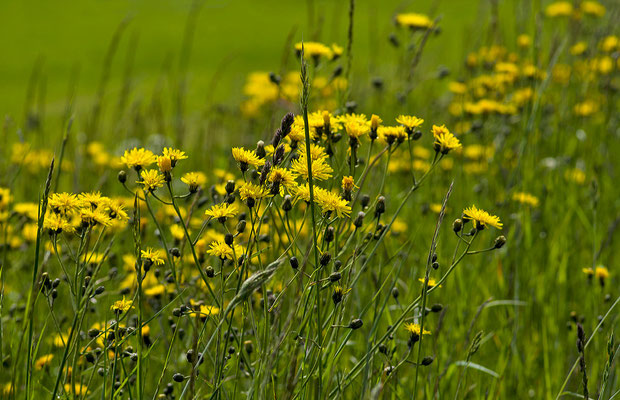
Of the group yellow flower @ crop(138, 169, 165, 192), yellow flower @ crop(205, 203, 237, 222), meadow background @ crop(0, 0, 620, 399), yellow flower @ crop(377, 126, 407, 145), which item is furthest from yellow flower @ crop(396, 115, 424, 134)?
yellow flower @ crop(138, 169, 165, 192)

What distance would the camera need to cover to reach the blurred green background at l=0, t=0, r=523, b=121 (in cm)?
812

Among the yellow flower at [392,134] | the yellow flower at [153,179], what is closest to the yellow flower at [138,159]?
the yellow flower at [153,179]

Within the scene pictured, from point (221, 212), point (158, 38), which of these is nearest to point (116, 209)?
point (221, 212)

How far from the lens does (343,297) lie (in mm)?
Result: 1360

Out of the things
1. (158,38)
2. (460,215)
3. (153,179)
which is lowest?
(158,38)

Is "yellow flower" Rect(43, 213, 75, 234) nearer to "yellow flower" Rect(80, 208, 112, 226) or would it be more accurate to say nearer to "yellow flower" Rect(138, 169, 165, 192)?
"yellow flower" Rect(80, 208, 112, 226)

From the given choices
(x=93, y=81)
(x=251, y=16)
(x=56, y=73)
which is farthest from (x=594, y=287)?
(x=251, y=16)

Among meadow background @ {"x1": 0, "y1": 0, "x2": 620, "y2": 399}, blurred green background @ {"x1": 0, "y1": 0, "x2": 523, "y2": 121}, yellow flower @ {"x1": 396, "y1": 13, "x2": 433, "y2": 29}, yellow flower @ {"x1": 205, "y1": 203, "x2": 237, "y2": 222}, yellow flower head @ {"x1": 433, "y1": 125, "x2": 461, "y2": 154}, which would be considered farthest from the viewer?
blurred green background @ {"x1": 0, "y1": 0, "x2": 523, "y2": 121}

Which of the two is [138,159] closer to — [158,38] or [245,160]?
[245,160]

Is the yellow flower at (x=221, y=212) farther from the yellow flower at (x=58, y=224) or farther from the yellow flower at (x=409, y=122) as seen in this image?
the yellow flower at (x=409, y=122)

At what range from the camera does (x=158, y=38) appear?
9.61 m

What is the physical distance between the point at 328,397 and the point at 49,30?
10181 mm

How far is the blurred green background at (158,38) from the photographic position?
26.6 feet

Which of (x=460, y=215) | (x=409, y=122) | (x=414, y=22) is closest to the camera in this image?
(x=409, y=122)
